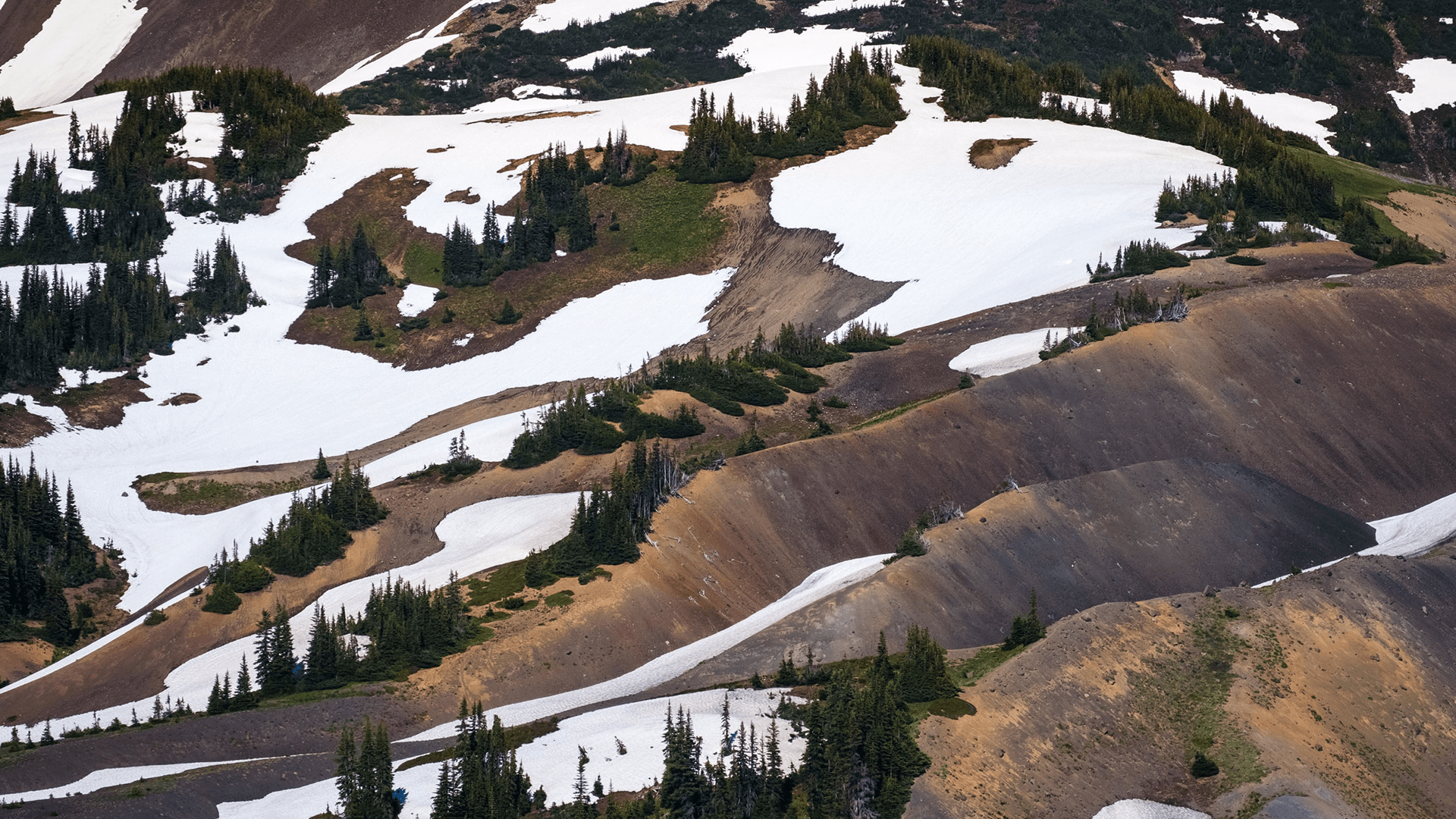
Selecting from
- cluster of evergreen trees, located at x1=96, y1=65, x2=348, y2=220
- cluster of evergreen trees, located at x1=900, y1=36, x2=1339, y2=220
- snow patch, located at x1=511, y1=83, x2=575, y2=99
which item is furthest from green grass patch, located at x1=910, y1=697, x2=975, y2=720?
snow patch, located at x1=511, y1=83, x2=575, y2=99

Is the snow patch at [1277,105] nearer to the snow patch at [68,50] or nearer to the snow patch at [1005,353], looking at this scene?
the snow patch at [1005,353]

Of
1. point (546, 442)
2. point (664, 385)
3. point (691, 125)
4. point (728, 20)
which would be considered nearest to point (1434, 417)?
point (664, 385)

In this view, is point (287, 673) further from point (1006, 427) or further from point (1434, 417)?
point (1434, 417)

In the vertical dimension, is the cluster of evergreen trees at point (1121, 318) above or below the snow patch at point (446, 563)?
above

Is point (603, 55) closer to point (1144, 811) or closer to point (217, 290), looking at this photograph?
point (217, 290)

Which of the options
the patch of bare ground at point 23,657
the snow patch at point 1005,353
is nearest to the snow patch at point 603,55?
the snow patch at point 1005,353

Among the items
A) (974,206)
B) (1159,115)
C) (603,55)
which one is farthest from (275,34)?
(974,206)
